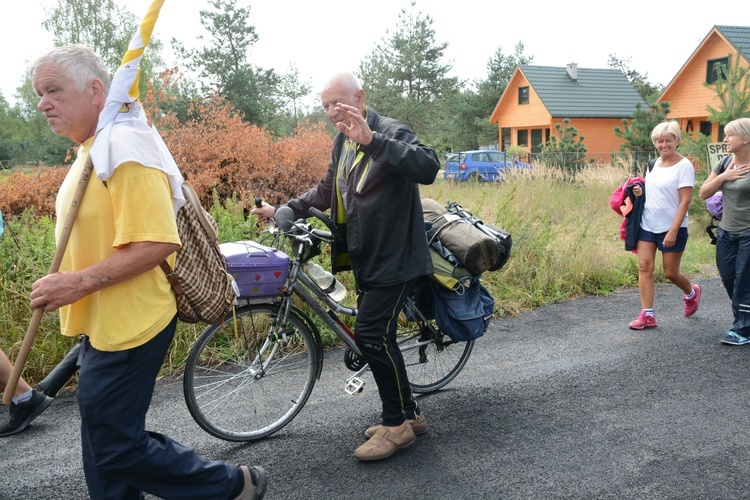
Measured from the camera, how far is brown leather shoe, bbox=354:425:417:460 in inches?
137

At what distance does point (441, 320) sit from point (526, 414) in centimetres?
85

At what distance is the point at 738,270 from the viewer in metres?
5.56

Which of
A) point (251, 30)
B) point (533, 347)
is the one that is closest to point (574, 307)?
point (533, 347)

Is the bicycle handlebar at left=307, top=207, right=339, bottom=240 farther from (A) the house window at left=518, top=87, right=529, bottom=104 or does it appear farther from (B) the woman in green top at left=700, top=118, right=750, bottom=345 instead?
(A) the house window at left=518, top=87, right=529, bottom=104

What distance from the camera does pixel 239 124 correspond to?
31.3 ft

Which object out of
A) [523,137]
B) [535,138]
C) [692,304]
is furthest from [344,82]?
[523,137]

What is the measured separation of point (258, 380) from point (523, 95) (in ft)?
138

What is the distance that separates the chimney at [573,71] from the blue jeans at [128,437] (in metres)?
A: 44.6

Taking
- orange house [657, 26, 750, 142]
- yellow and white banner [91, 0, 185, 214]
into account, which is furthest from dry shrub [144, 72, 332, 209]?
orange house [657, 26, 750, 142]

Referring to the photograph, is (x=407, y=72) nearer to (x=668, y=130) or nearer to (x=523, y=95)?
(x=523, y=95)

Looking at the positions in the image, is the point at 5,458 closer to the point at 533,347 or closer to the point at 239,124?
the point at 533,347

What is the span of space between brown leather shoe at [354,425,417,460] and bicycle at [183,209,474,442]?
1.07ft

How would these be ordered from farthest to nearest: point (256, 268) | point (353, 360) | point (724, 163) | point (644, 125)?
point (644, 125)
point (724, 163)
point (353, 360)
point (256, 268)

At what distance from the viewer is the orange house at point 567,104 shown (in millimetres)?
40375
